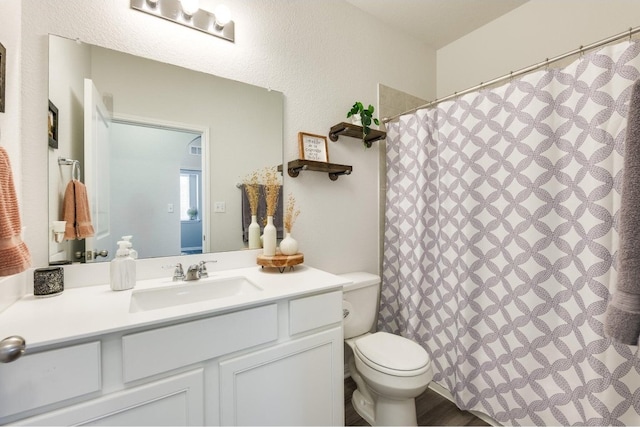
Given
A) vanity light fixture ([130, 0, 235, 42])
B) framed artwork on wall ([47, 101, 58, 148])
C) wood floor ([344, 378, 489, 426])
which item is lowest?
wood floor ([344, 378, 489, 426])

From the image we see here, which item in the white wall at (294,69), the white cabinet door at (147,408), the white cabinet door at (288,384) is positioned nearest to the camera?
the white cabinet door at (147,408)

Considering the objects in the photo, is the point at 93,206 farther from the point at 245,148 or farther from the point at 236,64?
the point at 236,64

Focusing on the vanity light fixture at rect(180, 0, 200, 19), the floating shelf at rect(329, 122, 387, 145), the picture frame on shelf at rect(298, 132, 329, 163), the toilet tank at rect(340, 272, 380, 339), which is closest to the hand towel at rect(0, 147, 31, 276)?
the vanity light fixture at rect(180, 0, 200, 19)

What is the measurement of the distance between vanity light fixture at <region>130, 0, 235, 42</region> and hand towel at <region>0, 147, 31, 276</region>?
3.17 feet

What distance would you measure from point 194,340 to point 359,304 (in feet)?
3.45

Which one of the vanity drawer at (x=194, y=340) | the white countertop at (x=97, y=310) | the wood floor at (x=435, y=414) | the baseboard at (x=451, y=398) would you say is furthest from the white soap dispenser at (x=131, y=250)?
the baseboard at (x=451, y=398)

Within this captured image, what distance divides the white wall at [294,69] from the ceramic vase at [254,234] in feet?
0.78

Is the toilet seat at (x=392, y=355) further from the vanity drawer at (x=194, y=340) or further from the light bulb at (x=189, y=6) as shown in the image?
the light bulb at (x=189, y=6)

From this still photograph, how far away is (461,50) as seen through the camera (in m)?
2.26

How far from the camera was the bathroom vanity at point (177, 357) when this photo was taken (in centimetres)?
69

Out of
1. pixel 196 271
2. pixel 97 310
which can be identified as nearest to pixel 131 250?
pixel 196 271

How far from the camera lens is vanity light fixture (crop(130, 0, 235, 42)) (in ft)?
4.13

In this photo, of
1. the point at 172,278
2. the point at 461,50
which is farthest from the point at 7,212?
the point at 461,50

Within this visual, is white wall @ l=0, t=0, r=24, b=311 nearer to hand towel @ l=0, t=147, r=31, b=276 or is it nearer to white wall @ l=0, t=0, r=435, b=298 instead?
white wall @ l=0, t=0, r=435, b=298
